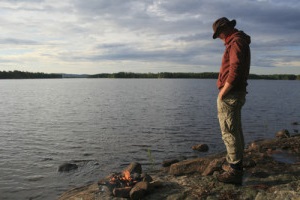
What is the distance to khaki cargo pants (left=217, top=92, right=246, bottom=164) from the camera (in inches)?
285

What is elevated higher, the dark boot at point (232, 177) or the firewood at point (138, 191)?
the dark boot at point (232, 177)

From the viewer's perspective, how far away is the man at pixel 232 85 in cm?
684

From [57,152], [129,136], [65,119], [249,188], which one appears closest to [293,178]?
[249,188]

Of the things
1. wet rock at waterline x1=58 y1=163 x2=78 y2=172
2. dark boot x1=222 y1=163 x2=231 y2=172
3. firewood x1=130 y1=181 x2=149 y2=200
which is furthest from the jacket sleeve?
wet rock at waterline x1=58 y1=163 x2=78 y2=172

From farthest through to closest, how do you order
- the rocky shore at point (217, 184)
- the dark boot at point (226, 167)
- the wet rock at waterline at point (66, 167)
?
the wet rock at waterline at point (66, 167) < the dark boot at point (226, 167) < the rocky shore at point (217, 184)

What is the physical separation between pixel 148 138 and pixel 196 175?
12.5 metres

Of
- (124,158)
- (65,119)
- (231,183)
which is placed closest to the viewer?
(231,183)

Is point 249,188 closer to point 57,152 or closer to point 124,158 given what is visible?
point 124,158

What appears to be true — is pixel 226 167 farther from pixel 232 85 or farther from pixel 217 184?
pixel 232 85

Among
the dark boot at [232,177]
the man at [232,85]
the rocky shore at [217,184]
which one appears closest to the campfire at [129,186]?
the rocky shore at [217,184]

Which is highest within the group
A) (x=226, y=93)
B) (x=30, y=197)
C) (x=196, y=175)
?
(x=226, y=93)

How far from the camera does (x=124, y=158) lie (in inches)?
647

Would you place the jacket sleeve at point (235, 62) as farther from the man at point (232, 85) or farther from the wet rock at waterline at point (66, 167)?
the wet rock at waterline at point (66, 167)

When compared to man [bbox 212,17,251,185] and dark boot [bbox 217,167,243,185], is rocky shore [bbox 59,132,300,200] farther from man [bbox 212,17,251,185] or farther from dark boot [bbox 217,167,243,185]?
man [bbox 212,17,251,185]
